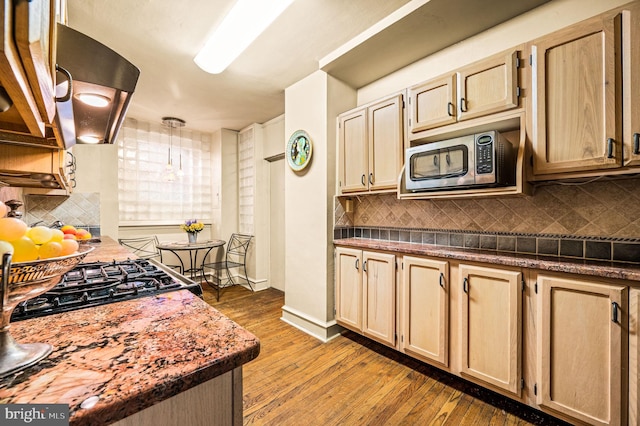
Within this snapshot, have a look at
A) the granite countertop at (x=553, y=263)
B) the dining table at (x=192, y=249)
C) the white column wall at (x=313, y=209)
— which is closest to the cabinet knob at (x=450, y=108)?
the granite countertop at (x=553, y=263)

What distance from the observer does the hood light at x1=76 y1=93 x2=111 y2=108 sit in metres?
0.95

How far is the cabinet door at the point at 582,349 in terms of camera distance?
4.06ft

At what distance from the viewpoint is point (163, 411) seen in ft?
1.72

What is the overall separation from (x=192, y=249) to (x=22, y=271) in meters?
3.38

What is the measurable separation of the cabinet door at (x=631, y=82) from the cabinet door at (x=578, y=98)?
0.02m

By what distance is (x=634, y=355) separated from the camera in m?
1.20

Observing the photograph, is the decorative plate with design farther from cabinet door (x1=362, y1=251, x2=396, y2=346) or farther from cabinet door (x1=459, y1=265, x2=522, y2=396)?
cabinet door (x1=459, y1=265, x2=522, y2=396)

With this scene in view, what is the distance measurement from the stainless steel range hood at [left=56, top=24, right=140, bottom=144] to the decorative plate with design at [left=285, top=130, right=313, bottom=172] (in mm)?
1758

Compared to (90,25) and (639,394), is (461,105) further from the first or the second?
(90,25)

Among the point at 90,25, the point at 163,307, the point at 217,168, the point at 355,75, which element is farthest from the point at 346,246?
the point at 217,168

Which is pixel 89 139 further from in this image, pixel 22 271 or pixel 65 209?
pixel 65 209

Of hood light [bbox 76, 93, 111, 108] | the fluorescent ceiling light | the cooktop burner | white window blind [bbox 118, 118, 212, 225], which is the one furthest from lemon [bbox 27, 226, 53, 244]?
white window blind [bbox 118, 118, 212, 225]

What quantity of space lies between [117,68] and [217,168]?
378cm

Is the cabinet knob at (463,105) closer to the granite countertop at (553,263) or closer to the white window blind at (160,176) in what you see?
the granite countertop at (553,263)
